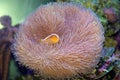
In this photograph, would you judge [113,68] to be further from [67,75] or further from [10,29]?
[10,29]

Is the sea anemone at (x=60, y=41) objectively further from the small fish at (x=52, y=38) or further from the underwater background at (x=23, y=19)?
the underwater background at (x=23, y=19)

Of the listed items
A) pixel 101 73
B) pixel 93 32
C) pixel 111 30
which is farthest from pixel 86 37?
pixel 111 30

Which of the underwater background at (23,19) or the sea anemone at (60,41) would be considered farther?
the underwater background at (23,19)

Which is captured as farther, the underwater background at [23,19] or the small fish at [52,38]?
the underwater background at [23,19]

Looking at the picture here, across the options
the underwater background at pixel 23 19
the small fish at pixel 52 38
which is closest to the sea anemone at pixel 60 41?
the small fish at pixel 52 38

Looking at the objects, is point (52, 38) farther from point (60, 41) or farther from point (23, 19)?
point (23, 19)

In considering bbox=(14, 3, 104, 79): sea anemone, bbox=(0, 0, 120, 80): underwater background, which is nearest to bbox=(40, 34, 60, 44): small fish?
bbox=(14, 3, 104, 79): sea anemone

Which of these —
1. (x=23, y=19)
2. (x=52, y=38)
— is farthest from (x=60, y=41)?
(x=23, y=19)

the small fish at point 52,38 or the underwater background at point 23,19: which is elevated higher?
the underwater background at point 23,19
